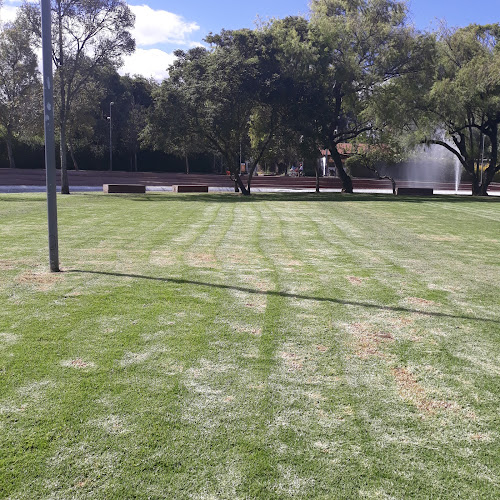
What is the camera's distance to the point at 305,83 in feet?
87.9

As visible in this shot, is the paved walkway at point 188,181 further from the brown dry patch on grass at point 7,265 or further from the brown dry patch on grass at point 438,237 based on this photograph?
the brown dry patch on grass at point 7,265

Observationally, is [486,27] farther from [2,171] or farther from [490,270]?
[2,171]

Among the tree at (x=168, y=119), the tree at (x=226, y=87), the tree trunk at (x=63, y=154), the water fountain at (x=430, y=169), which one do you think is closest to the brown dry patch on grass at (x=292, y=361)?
the tree at (x=226, y=87)

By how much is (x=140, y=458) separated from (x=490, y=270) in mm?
6486

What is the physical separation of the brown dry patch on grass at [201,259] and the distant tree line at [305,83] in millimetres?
17892

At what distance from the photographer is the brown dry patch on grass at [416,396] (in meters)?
3.13

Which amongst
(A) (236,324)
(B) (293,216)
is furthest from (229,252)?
(B) (293,216)

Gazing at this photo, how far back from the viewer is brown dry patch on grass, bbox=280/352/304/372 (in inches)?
145

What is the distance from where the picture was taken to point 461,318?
4.97 m

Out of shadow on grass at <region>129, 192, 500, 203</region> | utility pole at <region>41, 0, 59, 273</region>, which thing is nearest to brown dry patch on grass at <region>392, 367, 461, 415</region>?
utility pole at <region>41, 0, 59, 273</region>

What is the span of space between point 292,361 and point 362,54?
92.8 ft

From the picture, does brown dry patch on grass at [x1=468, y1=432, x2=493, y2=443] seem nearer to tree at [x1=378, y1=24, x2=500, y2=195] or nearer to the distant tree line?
the distant tree line

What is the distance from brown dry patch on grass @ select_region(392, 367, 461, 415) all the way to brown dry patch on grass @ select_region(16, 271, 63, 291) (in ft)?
13.1

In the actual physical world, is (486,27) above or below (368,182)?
above
